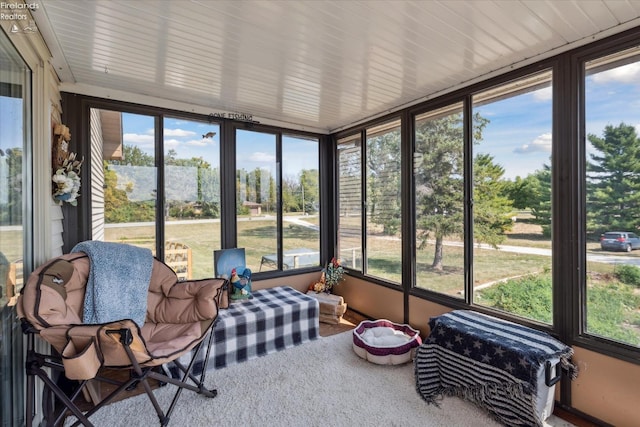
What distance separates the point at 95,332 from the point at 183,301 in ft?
3.12

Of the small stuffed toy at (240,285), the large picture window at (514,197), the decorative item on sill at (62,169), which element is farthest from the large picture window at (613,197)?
the decorative item on sill at (62,169)

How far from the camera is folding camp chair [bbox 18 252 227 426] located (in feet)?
4.70

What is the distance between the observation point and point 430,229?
3057mm

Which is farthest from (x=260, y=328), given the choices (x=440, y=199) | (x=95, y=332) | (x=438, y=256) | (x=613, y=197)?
(x=613, y=197)

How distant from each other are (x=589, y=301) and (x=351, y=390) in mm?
1739

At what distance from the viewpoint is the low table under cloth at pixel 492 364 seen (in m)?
1.82

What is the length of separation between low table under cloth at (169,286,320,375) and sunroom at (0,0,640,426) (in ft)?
2.43

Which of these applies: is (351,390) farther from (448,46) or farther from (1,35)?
(1,35)

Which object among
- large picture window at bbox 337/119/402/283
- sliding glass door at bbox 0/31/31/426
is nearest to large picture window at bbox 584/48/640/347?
large picture window at bbox 337/119/402/283

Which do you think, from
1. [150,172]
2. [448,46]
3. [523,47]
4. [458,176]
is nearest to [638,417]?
[458,176]

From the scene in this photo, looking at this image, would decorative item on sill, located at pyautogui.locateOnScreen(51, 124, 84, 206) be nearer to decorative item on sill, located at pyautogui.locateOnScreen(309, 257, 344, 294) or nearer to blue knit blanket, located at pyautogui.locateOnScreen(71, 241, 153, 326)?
blue knit blanket, located at pyautogui.locateOnScreen(71, 241, 153, 326)

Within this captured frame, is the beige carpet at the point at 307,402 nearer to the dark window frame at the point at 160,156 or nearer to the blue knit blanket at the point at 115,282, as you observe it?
the blue knit blanket at the point at 115,282

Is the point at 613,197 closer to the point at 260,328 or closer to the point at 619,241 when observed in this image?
the point at 619,241

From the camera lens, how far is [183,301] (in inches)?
93.5
